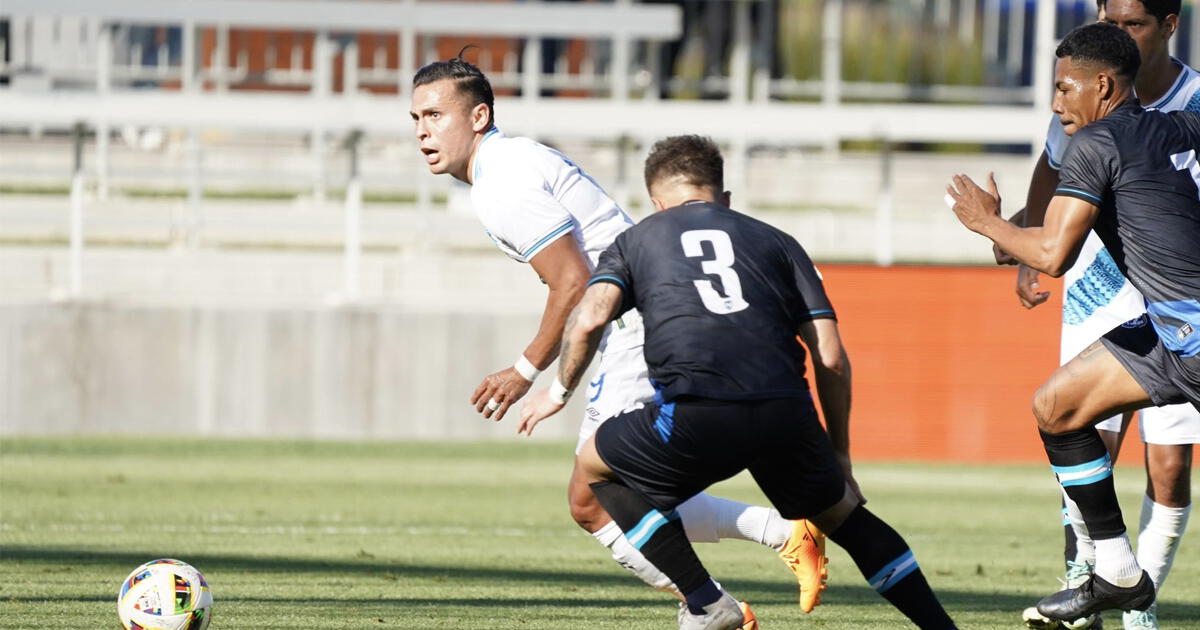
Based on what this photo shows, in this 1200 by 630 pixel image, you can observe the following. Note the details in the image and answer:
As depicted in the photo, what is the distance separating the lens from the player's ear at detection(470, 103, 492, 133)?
258 inches

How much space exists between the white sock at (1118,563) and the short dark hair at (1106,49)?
166 centimetres

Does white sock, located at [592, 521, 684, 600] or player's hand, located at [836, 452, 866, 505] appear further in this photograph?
white sock, located at [592, 521, 684, 600]

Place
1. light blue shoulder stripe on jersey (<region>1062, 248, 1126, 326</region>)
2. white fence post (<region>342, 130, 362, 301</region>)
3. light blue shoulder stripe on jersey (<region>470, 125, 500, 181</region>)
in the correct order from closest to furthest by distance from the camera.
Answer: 1. light blue shoulder stripe on jersey (<region>470, 125, 500, 181</region>)
2. light blue shoulder stripe on jersey (<region>1062, 248, 1126, 326</region>)
3. white fence post (<region>342, 130, 362, 301</region>)

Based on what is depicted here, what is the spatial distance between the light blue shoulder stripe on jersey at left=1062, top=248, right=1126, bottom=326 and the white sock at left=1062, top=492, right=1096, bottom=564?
2.85 feet

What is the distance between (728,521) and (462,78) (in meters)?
1.99

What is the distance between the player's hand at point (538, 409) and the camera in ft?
18.9

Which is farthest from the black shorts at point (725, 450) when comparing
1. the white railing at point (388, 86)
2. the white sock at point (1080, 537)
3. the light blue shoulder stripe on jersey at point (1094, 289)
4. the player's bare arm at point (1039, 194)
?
the white railing at point (388, 86)

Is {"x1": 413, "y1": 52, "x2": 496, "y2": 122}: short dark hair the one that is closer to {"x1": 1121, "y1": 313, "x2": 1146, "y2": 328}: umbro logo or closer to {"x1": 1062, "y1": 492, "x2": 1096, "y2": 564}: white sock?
{"x1": 1121, "y1": 313, "x2": 1146, "y2": 328}: umbro logo

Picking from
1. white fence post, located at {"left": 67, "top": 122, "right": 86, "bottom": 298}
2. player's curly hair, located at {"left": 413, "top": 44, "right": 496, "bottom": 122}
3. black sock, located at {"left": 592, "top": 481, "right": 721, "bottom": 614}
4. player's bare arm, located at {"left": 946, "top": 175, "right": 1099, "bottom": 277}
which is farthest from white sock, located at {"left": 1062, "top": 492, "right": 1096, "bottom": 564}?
white fence post, located at {"left": 67, "top": 122, "right": 86, "bottom": 298}

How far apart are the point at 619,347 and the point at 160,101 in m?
15.8

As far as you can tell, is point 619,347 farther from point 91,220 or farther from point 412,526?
point 91,220

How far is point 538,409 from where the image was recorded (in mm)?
5797

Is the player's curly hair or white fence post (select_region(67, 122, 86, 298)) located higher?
the player's curly hair

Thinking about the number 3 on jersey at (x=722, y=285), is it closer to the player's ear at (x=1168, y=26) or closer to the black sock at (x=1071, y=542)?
the black sock at (x=1071, y=542)
